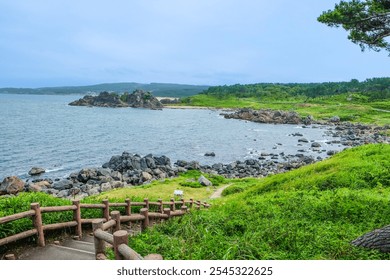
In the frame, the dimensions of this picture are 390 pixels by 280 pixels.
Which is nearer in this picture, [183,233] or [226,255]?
[226,255]

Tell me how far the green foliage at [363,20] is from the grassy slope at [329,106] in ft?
310

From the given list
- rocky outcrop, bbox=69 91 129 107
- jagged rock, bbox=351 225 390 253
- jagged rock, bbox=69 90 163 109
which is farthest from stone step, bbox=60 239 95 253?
rocky outcrop, bbox=69 91 129 107

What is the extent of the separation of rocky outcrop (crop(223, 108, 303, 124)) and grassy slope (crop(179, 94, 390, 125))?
843 cm

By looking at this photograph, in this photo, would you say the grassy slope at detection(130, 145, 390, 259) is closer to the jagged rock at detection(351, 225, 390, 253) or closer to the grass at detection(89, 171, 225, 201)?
the jagged rock at detection(351, 225, 390, 253)

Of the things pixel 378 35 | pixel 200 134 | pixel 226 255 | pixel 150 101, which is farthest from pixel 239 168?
pixel 150 101

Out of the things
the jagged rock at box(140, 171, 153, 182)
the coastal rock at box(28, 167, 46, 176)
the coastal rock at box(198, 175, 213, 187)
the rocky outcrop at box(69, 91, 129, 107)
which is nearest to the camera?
the coastal rock at box(198, 175, 213, 187)

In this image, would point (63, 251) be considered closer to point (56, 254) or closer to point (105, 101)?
point (56, 254)

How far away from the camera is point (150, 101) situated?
182 meters

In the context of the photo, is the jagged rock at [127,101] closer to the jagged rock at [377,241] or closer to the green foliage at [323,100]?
the green foliage at [323,100]

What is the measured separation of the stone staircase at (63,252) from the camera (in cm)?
845

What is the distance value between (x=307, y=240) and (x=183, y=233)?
345 cm

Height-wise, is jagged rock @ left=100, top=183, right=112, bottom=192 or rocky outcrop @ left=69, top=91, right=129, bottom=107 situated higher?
Result: rocky outcrop @ left=69, top=91, right=129, bottom=107

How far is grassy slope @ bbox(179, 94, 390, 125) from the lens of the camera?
108 m
